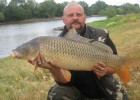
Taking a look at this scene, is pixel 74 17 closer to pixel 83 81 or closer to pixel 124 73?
pixel 83 81

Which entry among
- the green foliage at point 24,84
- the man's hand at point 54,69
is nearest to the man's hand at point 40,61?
the man's hand at point 54,69

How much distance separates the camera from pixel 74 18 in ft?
14.9

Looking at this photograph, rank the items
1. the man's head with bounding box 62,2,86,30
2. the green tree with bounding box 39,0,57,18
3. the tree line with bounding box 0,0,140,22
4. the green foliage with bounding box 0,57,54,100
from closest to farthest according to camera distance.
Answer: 1. the man's head with bounding box 62,2,86,30
2. the green foliage with bounding box 0,57,54,100
3. the tree line with bounding box 0,0,140,22
4. the green tree with bounding box 39,0,57,18

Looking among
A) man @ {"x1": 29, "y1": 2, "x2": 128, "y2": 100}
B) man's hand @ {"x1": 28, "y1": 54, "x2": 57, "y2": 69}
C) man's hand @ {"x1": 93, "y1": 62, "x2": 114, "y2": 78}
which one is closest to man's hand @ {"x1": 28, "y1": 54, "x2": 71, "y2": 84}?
man's hand @ {"x1": 28, "y1": 54, "x2": 57, "y2": 69}

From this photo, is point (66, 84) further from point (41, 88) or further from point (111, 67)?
point (41, 88)

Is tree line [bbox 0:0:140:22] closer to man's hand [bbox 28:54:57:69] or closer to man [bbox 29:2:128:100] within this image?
man [bbox 29:2:128:100]

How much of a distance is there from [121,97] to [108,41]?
0.76 meters

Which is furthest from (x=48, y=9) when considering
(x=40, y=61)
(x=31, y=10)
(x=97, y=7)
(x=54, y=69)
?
(x=40, y=61)

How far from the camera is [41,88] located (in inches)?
253

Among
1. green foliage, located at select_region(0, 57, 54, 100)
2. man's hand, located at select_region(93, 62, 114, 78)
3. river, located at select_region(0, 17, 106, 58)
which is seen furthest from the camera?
river, located at select_region(0, 17, 106, 58)

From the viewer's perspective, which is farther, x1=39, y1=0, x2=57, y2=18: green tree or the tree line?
x1=39, y1=0, x2=57, y2=18: green tree

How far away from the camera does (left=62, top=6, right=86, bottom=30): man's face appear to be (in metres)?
4.53

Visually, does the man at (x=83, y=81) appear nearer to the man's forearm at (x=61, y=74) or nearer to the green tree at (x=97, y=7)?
the man's forearm at (x=61, y=74)

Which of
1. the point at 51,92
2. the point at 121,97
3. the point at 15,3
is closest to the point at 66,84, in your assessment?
the point at 51,92
